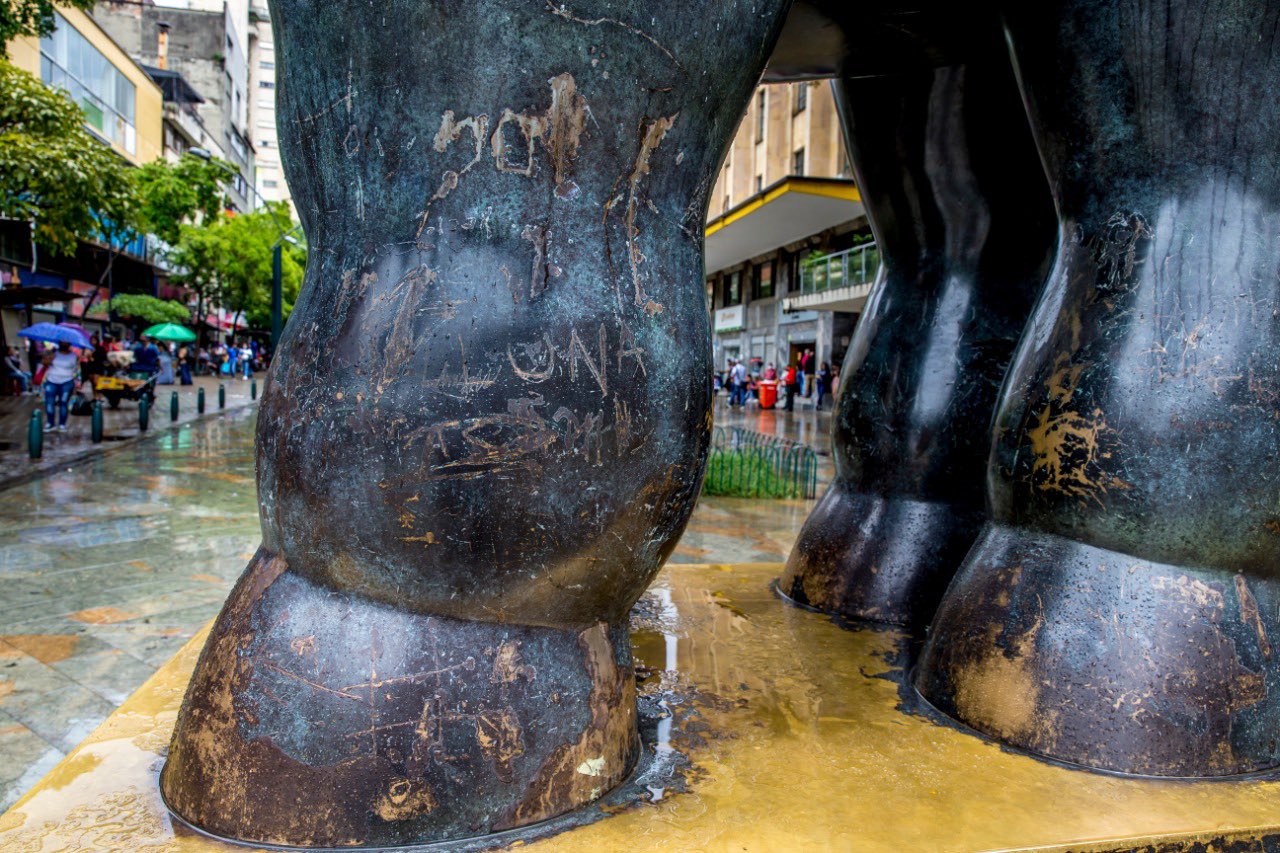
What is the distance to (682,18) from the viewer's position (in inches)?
60.2

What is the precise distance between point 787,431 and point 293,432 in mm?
Result: 16698

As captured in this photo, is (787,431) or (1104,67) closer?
(1104,67)

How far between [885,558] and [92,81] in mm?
31636

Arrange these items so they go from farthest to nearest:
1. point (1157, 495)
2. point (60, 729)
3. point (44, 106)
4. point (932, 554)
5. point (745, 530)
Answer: point (44, 106)
point (745, 530)
point (60, 729)
point (932, 554)
point (1157, 495)

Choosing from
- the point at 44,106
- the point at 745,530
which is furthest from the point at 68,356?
the point at 745,530

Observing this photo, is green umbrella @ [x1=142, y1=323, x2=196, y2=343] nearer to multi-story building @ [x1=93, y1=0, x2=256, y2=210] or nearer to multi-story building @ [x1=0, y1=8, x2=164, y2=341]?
multi-story building @ [x1=0, y1=8, x2=164, y2=341]

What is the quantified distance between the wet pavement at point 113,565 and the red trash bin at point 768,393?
54.6 feet

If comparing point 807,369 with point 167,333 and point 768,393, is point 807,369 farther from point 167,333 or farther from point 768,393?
point 167,333

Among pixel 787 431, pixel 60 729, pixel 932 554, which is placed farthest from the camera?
pixel 787 431

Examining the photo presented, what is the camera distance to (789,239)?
29516 mm

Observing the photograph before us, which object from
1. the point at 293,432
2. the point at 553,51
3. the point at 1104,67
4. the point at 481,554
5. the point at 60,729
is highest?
the point at 1104,67


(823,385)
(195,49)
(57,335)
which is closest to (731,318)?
(823,385)

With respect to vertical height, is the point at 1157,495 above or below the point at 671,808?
above

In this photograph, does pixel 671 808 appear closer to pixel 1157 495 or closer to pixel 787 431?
pixel 1157 495
